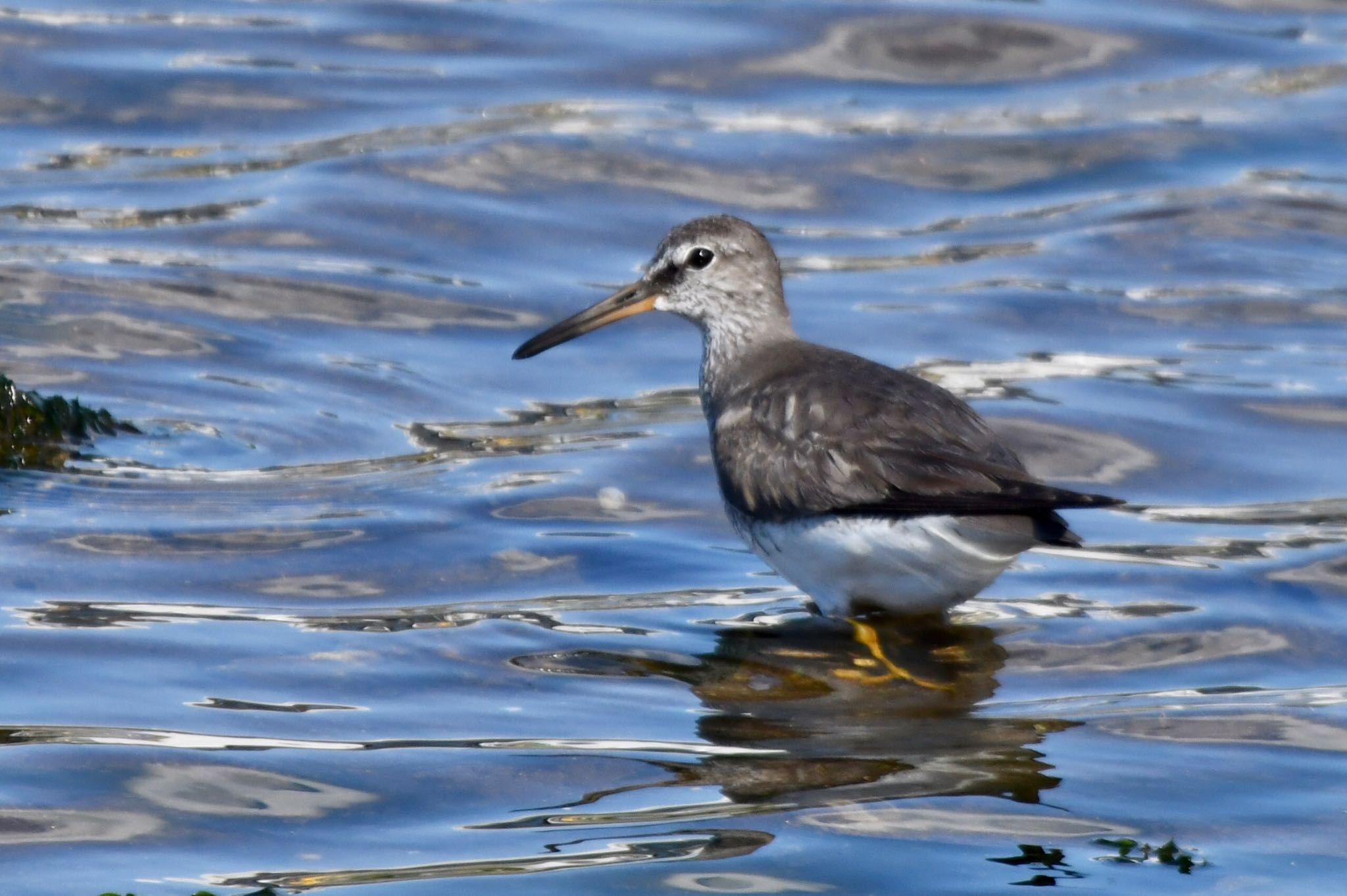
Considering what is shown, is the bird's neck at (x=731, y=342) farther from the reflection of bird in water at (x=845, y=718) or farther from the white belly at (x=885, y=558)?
the reflection of bird in water at (x=845, y=718)

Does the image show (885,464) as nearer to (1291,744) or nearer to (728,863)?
(1291,744)

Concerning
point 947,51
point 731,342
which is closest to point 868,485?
point 731,342

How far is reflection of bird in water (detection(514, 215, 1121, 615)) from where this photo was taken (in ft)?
21.1

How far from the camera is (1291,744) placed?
5992mm

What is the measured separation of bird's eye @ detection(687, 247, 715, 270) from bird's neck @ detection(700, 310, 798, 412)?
251 millimetres

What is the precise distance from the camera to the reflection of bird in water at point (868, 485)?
21.1 ft

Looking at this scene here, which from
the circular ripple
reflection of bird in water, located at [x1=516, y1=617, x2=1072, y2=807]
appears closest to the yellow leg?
reflection of bird in water, located at [x1=516, y1=617, x2=1072, y2=807]

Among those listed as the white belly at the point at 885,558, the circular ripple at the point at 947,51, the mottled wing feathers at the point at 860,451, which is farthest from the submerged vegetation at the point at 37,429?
the circular ripple at the point at 947,51

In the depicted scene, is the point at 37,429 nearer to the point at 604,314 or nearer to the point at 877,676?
the point at 604,314

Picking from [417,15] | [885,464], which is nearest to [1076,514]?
[885,464]

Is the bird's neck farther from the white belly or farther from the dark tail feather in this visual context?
the dark tail feather

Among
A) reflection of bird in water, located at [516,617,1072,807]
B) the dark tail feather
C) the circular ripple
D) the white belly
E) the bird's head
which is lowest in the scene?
reflection of bird in water, located at [516,617,1072,807]

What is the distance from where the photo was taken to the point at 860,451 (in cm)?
684

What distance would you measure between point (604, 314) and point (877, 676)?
243cm
